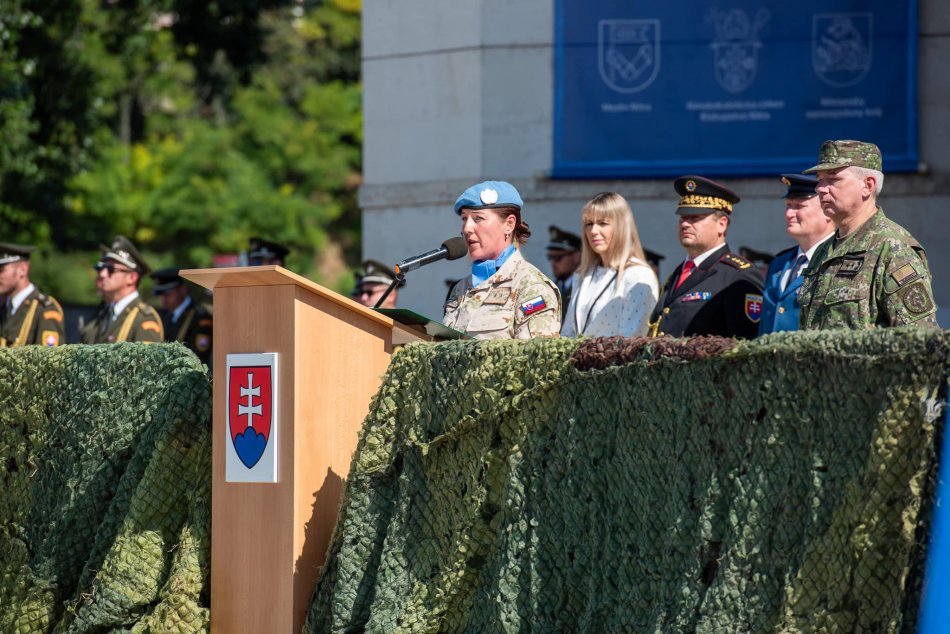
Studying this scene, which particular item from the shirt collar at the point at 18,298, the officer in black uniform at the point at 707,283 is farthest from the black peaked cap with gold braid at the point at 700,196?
the shirt collar at the point at 18,298

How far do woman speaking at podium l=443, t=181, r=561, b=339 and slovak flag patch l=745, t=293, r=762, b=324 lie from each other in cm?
116

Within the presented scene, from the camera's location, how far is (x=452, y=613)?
5031 millimetres

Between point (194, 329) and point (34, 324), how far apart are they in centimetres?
139

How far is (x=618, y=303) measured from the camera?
6930 mm

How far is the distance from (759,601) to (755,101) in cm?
774

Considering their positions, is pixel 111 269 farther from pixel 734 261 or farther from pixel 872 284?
pixel 872 284

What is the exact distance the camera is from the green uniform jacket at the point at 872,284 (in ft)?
17.8

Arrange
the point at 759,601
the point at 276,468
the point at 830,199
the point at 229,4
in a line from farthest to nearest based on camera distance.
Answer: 1. the point at 229,4
2. the point at 830,199
3. the point at 276,468
4. the point at 759,601

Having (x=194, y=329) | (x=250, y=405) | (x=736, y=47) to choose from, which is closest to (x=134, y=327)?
(x=194, y=329)

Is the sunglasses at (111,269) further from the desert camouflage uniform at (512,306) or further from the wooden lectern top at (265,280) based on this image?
the wooden lectern top at (265,280)

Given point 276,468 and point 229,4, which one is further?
point 229,4

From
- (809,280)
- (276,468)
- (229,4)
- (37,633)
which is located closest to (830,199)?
(809,280)

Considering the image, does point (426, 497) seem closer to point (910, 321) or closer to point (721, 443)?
point (721, 443)

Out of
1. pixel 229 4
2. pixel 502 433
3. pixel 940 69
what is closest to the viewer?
pixel 502 433
